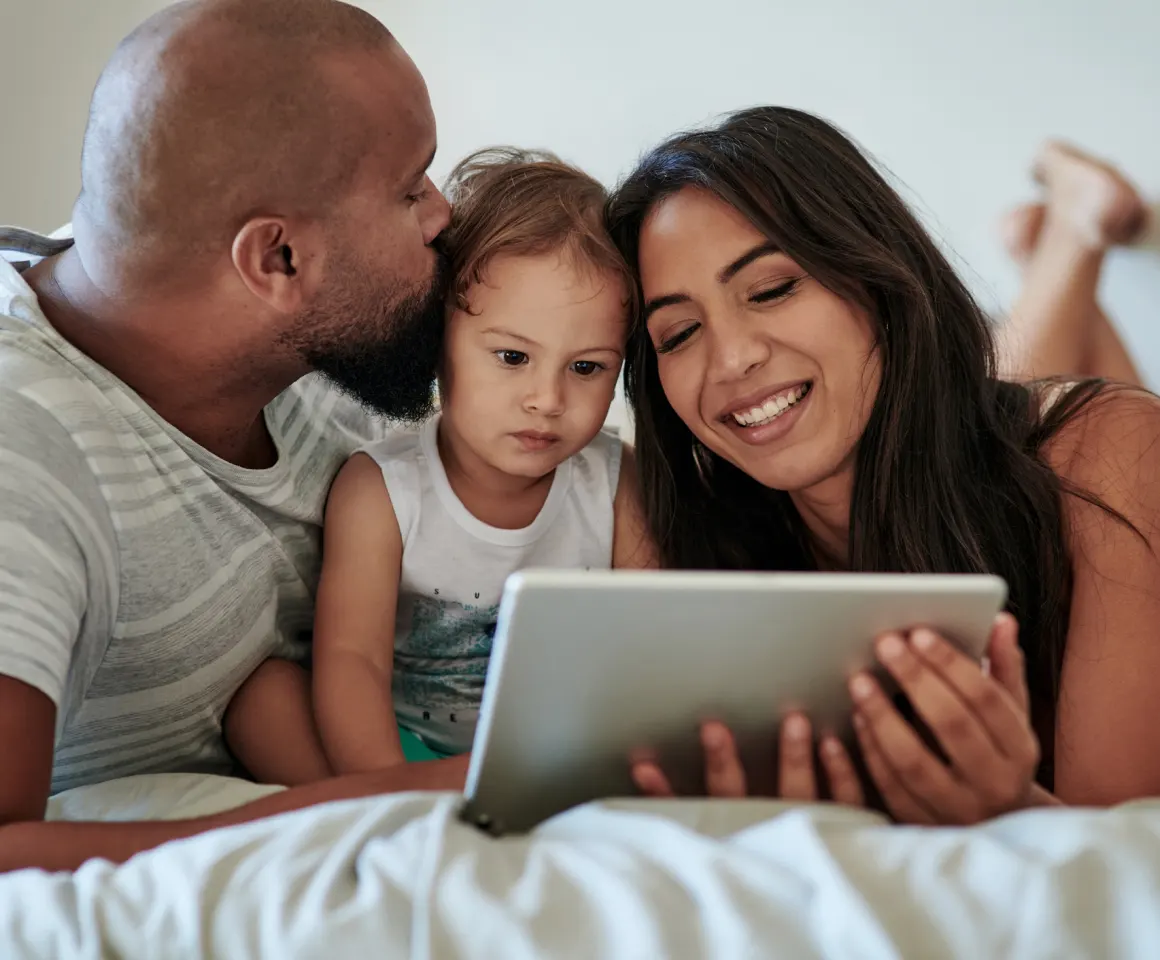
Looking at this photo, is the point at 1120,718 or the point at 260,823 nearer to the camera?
the point at 260,823

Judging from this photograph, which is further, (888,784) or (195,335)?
(195,335)

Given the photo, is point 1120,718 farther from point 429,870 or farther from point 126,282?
point 126,282

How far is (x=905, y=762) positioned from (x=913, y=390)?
0.50 m

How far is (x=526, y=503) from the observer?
1.45 metres

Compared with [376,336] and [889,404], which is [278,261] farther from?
[889,404]

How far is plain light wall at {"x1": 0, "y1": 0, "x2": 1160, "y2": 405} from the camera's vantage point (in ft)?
6.45

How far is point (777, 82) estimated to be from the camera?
209 centimetres

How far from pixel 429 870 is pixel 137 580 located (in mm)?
585

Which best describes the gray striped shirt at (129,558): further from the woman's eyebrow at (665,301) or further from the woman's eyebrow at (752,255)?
the woman's eyebrow at (752,255)

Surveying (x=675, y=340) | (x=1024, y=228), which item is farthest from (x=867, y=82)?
(x=675, y=340)

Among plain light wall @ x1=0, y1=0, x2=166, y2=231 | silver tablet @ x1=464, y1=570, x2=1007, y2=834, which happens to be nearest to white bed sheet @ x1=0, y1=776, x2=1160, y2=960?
silver tablet @ x1=464, y1=570, x2=1007, y2=834

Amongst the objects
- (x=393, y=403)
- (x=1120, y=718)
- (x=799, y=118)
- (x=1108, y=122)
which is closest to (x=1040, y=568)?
(x=1120, y=718)

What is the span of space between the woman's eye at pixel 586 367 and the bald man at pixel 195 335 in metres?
0.17

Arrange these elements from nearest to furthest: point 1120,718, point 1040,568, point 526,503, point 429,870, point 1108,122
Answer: point 429,870 → point 1120,718 → point 1040,568 → point 526,503 → point 1108,122
